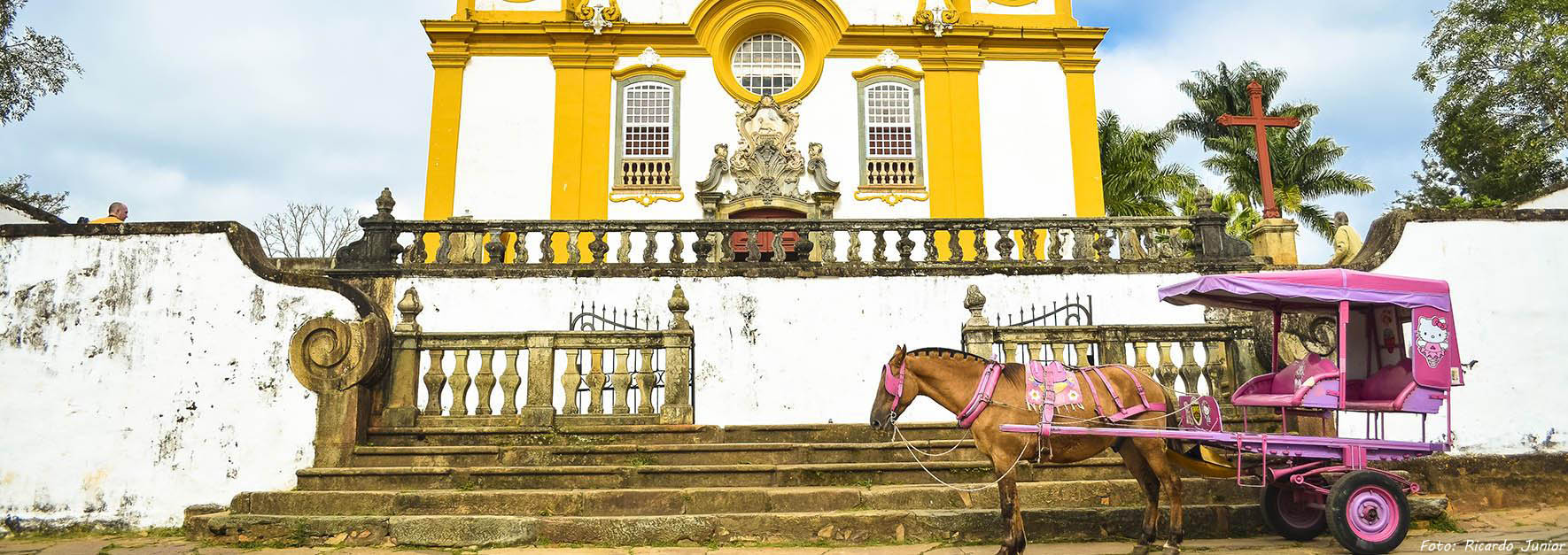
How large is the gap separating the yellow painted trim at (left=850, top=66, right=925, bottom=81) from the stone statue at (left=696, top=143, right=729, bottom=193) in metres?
2.83

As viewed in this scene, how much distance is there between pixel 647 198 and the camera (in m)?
16.7

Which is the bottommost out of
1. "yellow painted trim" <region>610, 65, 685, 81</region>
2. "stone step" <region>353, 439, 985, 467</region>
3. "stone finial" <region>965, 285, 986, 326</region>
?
"stone step" <region>353, 439, 985, 467</region>

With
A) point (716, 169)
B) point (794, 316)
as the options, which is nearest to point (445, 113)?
point (716, 169)

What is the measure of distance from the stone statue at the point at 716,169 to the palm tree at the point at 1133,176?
1190 cm

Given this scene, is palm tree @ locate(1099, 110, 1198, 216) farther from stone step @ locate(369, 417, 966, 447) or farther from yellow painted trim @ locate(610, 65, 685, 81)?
stone step @ locate(369, 417, 966, 447)

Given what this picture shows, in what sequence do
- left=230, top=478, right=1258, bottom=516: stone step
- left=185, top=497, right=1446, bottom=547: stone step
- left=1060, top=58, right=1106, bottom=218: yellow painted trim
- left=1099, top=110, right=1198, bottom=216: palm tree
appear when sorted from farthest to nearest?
left=1099, top=110, right=1198, bottom=216: palm tree → left=1060, top=58, right=1106, bottom=218: yellow painted trim → left=230, top=478, right=1258, bottom=516: stone step → left=185, top=497, right=1446, bottom=547: stone step

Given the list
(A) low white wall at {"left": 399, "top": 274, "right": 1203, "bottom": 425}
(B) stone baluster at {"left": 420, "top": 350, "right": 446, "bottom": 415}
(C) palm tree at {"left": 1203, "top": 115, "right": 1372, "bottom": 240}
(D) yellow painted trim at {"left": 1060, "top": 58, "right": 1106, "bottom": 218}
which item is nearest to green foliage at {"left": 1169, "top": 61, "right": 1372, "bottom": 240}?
(C) palm tree at {"left": 1203, "top": 115, "right": 1372, "bottom": 240}

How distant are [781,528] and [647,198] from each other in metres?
10.9

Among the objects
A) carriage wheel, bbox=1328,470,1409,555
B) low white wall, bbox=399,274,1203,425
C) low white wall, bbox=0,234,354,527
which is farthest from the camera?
low white wall, bbox=399,274,1203,425

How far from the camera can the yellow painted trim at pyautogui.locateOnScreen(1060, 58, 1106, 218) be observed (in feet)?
55.7

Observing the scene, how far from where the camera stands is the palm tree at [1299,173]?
26.8m

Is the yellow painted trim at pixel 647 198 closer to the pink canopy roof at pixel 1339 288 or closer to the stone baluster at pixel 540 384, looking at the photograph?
the stone baluster at pixel 540 384

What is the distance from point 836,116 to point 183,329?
37.6ft

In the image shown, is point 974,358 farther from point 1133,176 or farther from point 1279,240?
point 1133,176
